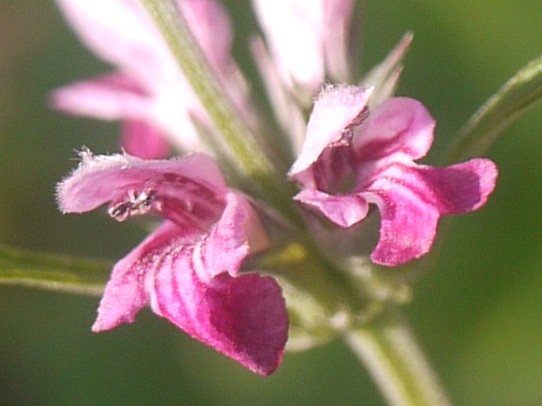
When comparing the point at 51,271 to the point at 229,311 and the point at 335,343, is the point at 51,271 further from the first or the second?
the point at 335,343

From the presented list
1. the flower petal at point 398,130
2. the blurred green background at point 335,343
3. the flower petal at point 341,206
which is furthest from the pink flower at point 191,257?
the blurred green background at point 335,343

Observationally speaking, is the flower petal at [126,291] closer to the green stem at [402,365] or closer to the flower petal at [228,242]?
the flower petal at [228,242]

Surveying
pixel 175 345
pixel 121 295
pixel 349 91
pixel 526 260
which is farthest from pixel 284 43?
pixel 175 345

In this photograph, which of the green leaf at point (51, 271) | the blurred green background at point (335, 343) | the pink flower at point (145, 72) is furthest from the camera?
the blurred green background at point (335, 343)

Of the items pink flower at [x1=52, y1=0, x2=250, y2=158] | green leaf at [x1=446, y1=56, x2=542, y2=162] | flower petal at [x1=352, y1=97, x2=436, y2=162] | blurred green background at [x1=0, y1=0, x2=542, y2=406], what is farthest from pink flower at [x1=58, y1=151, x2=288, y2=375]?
blurred green background at [x1=0, y1=0, x2=542, y2=406]

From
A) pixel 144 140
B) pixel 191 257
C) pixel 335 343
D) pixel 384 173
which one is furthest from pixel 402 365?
pixel 335 343

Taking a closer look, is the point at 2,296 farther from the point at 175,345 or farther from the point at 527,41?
the point at 527,41

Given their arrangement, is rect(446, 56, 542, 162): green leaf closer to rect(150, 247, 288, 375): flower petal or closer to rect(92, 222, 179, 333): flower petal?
rect(150, 247, 288, 375): flower petal
